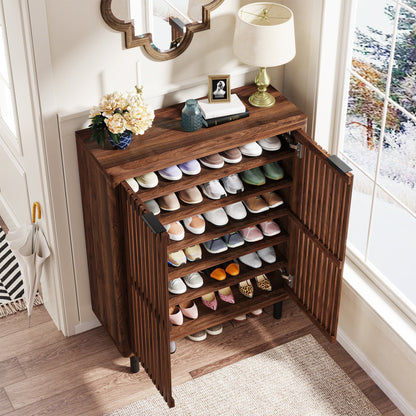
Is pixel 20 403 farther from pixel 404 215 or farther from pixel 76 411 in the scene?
pixel 404 215

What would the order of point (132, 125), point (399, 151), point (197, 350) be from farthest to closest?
point (197, 350) → point (399, 151) → point (132, 125)

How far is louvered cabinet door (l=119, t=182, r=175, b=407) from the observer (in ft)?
8.45

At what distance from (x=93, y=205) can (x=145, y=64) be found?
24.0 inches

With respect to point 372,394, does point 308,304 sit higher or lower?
higher

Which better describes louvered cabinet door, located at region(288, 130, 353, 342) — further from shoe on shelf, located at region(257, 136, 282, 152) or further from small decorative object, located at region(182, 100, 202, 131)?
small decorative object, located at region(182, 100, 202, 131)

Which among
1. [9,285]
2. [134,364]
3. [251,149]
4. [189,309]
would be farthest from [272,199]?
[9,285]

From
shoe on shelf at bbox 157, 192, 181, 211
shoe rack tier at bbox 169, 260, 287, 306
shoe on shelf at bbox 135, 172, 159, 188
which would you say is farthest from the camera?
shoe rack tier at bbox 169, 260, 287, 306

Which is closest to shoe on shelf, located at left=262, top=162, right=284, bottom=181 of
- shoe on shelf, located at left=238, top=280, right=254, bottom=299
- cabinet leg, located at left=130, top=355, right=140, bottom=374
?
shoe on shelf, located at left=238, top=280, right=254, bottom=299

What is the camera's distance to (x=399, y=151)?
320 centimetres

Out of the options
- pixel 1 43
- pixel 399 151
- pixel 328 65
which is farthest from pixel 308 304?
pixel 1 43

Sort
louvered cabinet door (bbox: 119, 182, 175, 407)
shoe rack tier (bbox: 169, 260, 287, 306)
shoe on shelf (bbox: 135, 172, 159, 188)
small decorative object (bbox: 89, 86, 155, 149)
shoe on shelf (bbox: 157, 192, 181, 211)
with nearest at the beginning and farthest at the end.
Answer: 1. louvered cabinet door (bbox: 119, 182, 175, 407)
2. small decorative object (bbox: 89, 86, 155, 149)
3. shoe on shelf (bbox: 135, 172, 159, 188)
4. shoe on shelf (bbox: 157, 192, 181, 211)
5. shoe rack tier (bbox: 169, 260, 287, 306)

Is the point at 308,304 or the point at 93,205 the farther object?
the point at 308,304

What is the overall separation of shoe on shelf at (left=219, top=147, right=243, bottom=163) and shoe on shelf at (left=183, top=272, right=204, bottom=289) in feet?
1.85

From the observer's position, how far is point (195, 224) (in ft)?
10.2
